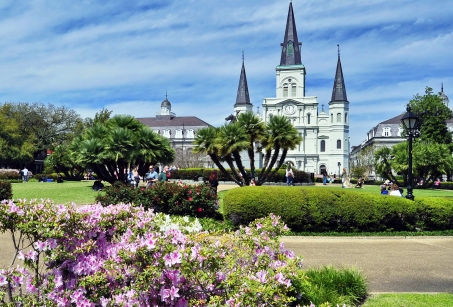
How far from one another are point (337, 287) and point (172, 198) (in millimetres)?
7392

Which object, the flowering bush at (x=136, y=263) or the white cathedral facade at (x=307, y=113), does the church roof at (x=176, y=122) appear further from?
the flowering bush at (x=136, y=263)

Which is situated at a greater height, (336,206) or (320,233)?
(336,206)

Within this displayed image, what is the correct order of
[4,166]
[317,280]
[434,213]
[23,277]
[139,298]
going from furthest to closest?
[4,166] < [434,213] < [317,280] < [23,277] < [139,298]

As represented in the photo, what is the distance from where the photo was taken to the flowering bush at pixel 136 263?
3.07 m

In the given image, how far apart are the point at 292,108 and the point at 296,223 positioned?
82.3 metres

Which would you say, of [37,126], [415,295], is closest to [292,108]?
[37,126]

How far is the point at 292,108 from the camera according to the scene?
90.7 meters

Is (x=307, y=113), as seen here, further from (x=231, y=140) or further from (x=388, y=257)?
(x=388, y=257)

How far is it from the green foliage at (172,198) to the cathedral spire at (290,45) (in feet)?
260

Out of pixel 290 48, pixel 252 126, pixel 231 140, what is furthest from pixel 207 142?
pixel 290 48

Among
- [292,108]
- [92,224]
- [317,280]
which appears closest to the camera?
[92,224]

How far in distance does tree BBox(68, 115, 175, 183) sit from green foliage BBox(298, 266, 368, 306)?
55.3ft

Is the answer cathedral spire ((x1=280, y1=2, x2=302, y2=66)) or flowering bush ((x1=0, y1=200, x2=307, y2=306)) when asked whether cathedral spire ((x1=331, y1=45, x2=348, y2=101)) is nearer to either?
cathedral spire ((x1=280, y1=2, x2=302, y2=66))

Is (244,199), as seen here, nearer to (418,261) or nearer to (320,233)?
(320,233)
